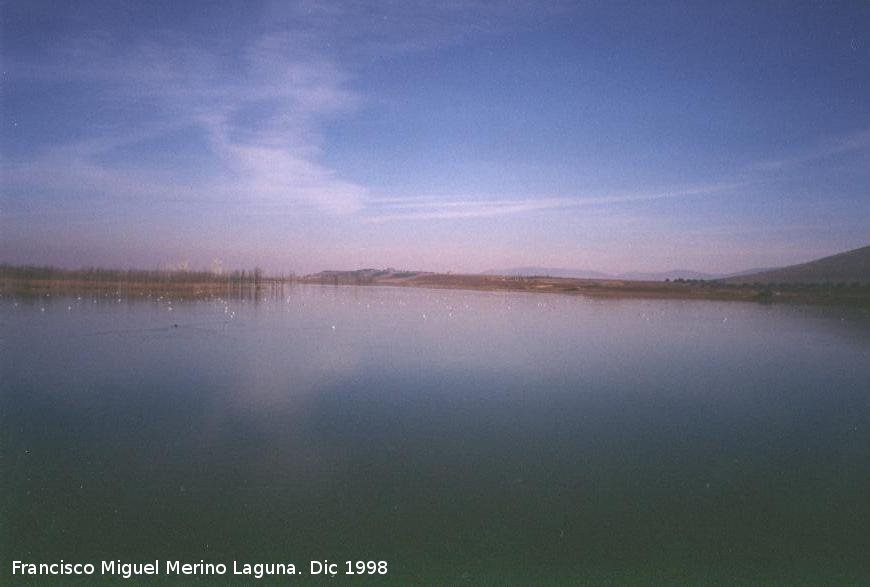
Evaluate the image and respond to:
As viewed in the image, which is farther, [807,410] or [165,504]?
[807,410]

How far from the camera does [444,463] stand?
6.13 metres

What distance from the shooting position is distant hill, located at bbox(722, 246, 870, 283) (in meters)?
58.1

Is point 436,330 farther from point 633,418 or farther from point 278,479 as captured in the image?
point 278,479

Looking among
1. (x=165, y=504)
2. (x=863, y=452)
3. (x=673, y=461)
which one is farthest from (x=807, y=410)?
(x=165, y=504)

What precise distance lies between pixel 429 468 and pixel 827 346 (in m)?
15.1

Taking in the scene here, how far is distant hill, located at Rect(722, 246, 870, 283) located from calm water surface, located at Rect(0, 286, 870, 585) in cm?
5545

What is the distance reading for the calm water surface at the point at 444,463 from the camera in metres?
4.44

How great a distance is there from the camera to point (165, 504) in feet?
16.5

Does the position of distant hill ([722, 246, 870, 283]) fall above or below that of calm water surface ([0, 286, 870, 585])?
above

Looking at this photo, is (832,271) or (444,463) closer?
(444,463)

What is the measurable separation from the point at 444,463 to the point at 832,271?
7234 centimetres

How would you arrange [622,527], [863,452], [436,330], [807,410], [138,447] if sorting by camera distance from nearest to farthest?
[622,527], [138,447], [863,452], [807,410], [436,330]

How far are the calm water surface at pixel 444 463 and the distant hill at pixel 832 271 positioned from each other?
5545cm

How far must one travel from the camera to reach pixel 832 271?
2496 inches
